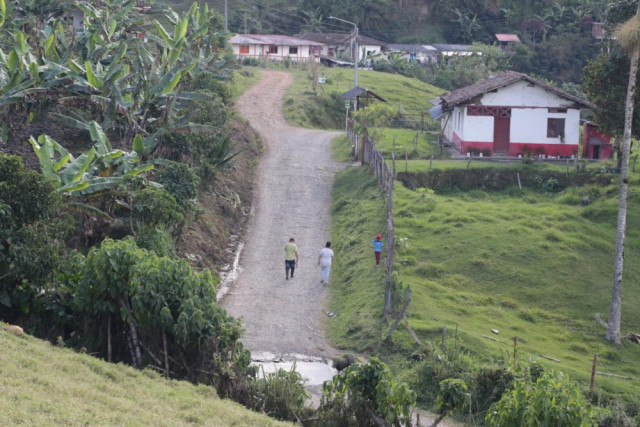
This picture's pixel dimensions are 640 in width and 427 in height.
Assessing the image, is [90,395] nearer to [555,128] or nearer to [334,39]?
[555,128]

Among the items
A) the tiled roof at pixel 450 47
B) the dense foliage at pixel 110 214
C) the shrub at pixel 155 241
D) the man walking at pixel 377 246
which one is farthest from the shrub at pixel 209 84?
the tiled roof at pixel 450 47

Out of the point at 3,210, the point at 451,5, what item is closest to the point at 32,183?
the point at 3,210

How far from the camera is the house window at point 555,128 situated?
113ft

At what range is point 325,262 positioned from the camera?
20344 mm

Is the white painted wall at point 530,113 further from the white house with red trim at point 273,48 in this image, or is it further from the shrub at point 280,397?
the white house with red trim at point 273,48

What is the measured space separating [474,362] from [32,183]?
860 cm

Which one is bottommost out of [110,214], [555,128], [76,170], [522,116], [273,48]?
[110,214]

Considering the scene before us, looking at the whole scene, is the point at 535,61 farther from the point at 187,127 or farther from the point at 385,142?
the point at 187,127

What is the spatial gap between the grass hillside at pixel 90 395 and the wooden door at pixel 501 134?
2517cm

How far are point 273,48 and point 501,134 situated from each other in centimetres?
3404

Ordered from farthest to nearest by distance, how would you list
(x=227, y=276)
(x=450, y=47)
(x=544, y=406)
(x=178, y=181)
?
(x=450, y=47)
(x=227, y=276)
(x=178, y=181)
(x=544, y=406)

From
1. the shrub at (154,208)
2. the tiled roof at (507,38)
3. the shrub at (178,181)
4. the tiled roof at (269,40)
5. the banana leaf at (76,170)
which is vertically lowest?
the shrub at (154,208)

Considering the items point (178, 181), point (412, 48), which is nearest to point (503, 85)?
point (178, 181)

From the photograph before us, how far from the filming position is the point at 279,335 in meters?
17.2
